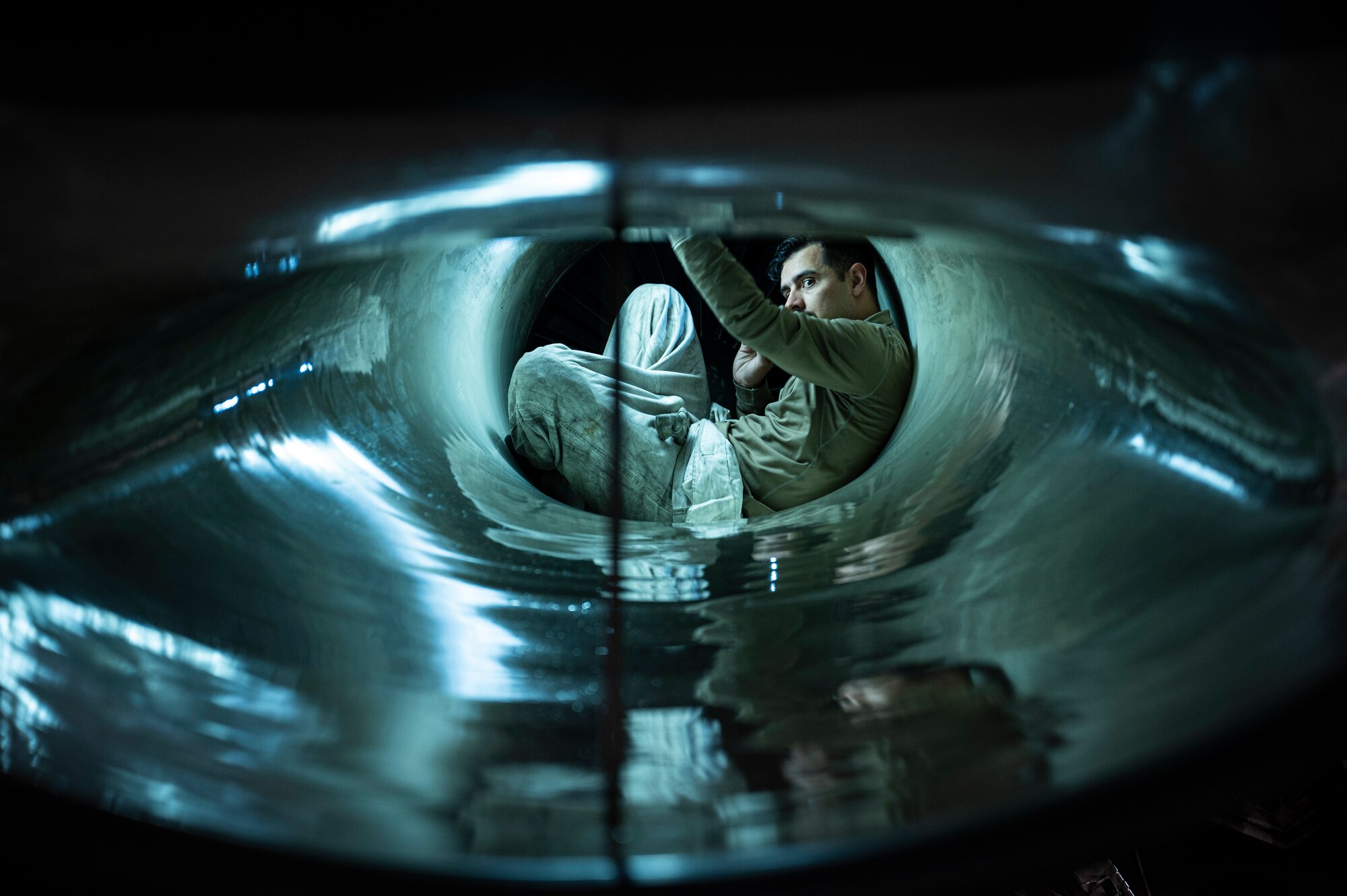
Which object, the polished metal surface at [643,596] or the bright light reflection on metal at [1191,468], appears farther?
the bright light reflection on metal at [1191,468]

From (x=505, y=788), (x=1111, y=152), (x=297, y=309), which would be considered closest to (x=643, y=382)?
(x=297, y=309)

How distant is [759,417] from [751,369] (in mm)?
148

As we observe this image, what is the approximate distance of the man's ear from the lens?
1.73 m

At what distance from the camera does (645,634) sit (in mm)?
859

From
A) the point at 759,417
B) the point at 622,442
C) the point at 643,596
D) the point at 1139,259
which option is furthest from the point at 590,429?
the point at 1139,259

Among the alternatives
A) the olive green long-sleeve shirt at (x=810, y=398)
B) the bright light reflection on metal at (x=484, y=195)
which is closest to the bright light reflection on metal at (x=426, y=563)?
the bright light reflection on metal at (x=484, y=195)

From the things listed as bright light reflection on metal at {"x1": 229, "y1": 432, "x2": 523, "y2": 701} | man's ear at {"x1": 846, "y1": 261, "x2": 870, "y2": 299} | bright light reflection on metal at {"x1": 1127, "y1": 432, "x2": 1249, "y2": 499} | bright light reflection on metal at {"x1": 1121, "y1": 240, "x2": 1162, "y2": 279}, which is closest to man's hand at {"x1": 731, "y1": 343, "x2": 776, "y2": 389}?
man's ear at {"x1": 846, "y1": 261, "x2": 870, "y2": 299}

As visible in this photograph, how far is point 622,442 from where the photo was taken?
5.12 feet

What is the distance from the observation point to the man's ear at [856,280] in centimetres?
173

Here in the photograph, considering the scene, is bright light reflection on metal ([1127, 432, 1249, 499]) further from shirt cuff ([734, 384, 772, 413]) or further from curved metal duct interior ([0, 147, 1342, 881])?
shirt cuff ([734, 384, 772, 413])

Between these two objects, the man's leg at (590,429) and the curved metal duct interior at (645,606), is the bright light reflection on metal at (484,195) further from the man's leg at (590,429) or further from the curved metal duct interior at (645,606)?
the man's leg at (590,429)

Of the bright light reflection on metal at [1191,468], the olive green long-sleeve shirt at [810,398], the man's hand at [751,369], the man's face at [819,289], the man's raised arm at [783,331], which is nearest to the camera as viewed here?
the bright light reflection on metal at [1191,468]

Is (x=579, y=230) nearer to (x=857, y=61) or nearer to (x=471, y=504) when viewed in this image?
(x=857, y=61)

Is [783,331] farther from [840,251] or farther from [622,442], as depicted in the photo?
[840,251]
